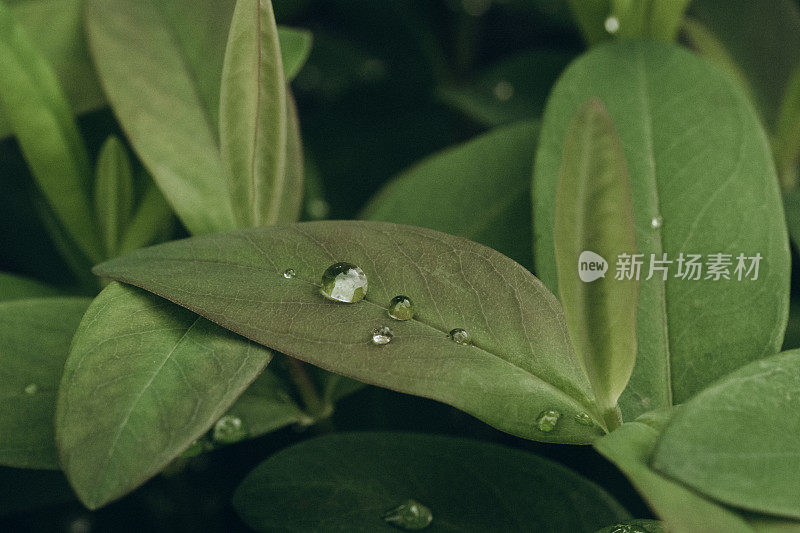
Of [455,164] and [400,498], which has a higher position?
[455,164]

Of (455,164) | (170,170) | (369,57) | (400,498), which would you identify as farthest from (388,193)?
(369,57)

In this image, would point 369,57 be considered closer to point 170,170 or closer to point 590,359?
point 170,170

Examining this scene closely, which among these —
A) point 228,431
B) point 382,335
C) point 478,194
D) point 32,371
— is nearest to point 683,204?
point 478,194

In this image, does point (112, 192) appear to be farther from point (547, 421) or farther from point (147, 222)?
point (547, 421)

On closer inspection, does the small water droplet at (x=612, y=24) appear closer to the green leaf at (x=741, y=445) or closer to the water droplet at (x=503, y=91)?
the water droplet at (x=503, y=91)

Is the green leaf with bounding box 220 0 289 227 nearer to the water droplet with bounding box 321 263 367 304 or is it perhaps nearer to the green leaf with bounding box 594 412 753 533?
the water droplet with bounding box 321 263 367 304
